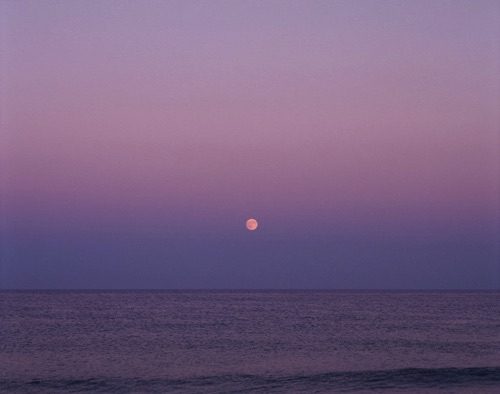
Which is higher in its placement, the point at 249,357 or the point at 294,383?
the point at 249,357

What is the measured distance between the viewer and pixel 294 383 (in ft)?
111

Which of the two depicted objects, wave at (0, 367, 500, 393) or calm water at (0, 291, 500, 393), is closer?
wave at (0, 367, 500, 393)

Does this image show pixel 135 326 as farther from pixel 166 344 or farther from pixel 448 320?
pixel 448 320

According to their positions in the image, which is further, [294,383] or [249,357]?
[249,357]

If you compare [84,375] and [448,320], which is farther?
[448,320]

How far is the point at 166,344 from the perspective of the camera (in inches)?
1940

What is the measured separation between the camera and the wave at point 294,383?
107 ft

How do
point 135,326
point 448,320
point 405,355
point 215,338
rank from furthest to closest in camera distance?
point 448,320
point 135,326
point 215,338
point 405,355

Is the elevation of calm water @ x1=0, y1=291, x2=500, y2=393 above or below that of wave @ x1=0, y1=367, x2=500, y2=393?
above

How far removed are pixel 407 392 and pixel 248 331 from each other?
2947 centimetres

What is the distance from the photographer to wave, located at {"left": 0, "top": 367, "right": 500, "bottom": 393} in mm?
32531

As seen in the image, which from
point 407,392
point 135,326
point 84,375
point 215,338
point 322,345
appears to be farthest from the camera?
point 135,326

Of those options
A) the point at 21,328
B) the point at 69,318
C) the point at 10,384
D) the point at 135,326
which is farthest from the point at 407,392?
the point at 69,318

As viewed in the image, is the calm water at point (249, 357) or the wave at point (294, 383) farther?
the calm water at point (249, 357)
